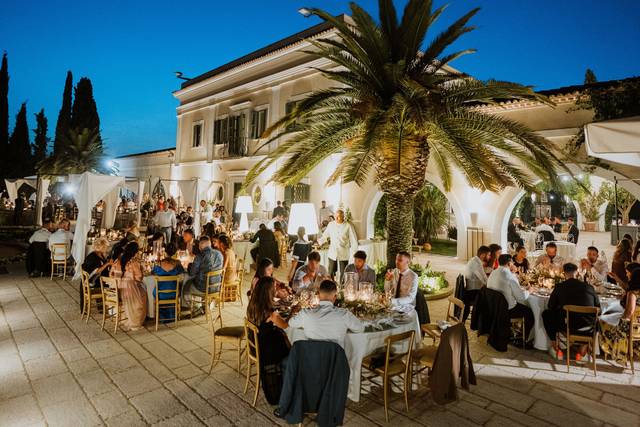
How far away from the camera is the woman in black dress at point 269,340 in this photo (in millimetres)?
3775

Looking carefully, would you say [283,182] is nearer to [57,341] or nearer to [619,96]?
[57,341]

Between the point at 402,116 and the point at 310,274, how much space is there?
2966 mm

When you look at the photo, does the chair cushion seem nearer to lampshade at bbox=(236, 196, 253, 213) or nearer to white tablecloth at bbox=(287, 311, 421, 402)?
white tablecloth at bbox=(287, 311, 421, 402)

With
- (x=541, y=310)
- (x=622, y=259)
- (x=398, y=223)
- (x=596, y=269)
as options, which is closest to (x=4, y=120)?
(x=398, y=223)

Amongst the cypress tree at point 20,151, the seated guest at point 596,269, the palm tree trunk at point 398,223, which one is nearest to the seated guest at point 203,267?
the palm tree trunk at point 398,223

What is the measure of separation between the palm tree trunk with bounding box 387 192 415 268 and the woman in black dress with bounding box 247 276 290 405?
4.15m

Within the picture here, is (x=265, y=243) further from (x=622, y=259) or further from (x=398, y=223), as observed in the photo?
(x=622, y=259)

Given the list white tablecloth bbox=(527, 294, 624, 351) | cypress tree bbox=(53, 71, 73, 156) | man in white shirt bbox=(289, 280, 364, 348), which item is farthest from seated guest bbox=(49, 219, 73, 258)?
cypress tree bbox=(53, 71, 73, 156)

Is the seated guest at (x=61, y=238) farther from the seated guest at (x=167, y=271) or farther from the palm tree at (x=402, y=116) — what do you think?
the palm tree at (x=402, y=116)

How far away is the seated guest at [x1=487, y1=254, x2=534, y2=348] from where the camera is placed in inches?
219

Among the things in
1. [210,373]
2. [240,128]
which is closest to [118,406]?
[210,373]

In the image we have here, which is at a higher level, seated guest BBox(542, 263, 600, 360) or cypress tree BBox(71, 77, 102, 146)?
cypress tree BBox(71, 77, 102, 146)

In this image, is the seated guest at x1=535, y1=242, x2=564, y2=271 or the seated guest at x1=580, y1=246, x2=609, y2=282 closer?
the seated guest at x1=580, y1=246, x2=609, y2=282

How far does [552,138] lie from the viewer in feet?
33.9
